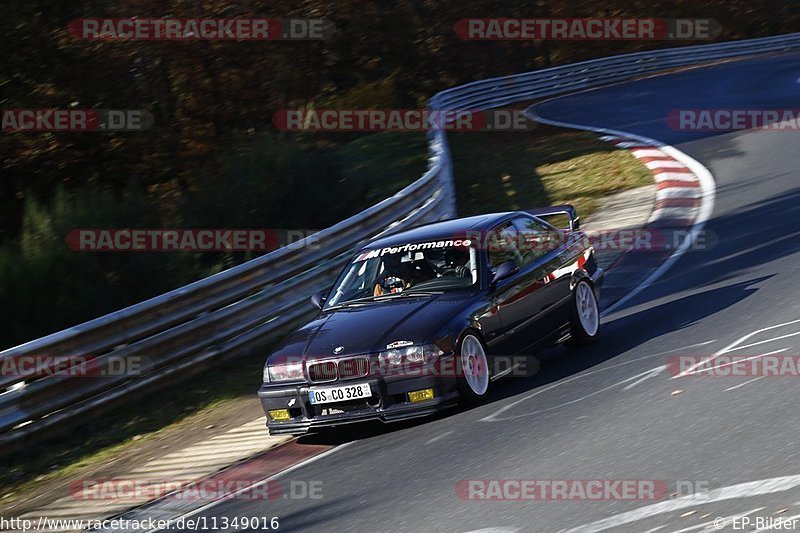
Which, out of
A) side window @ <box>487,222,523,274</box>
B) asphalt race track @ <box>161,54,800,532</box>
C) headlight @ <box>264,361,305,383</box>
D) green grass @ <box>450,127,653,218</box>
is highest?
green grass @ <box>450,127,653,218</box>

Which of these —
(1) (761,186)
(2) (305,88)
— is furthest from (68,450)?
(2) (305,88)

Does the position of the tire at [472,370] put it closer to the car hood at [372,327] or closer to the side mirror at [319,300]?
the car hood at [372,327]

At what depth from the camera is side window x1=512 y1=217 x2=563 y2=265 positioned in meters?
10.2

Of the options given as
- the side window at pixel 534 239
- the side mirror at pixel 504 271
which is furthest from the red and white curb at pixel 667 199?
the side mirror at pixel 504 271

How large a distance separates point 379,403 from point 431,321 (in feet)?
2.52

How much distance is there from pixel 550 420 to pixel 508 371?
149 centimetres

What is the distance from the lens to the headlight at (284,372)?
876 centimetres

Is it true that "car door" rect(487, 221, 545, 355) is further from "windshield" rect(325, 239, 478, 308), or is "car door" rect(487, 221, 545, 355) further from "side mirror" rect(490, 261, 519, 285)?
"windshield" rect(325, 239, 478, 308)

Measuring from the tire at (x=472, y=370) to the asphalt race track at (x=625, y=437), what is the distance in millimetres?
146

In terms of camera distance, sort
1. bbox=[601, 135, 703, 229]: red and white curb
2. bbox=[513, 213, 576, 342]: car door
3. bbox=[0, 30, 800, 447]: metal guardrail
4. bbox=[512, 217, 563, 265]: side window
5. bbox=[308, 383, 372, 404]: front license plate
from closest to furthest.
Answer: bbox=[308, 383, 372, 404]: front license plate
bbox=[0, 30, 800, 447]: metal guardrail
bbox=[513, 213, 576, 342]: car door
bbox=[512, 217, 563, 265]: side window
bbox=[601, 135, 703, 229]: red and white curb

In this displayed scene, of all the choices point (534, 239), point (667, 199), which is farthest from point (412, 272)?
point (667, 199)

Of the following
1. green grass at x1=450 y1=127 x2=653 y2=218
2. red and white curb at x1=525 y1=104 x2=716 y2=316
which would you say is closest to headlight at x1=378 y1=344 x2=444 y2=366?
red and white curb at x1=525 y1=104 x2=716 y2=316

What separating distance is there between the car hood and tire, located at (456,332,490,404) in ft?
0.89

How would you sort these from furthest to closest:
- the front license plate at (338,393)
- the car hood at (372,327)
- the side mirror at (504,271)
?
1. the side mirror at (504,271)
2. the car hood at (372,327)
3. the front license plate at (338,393)
